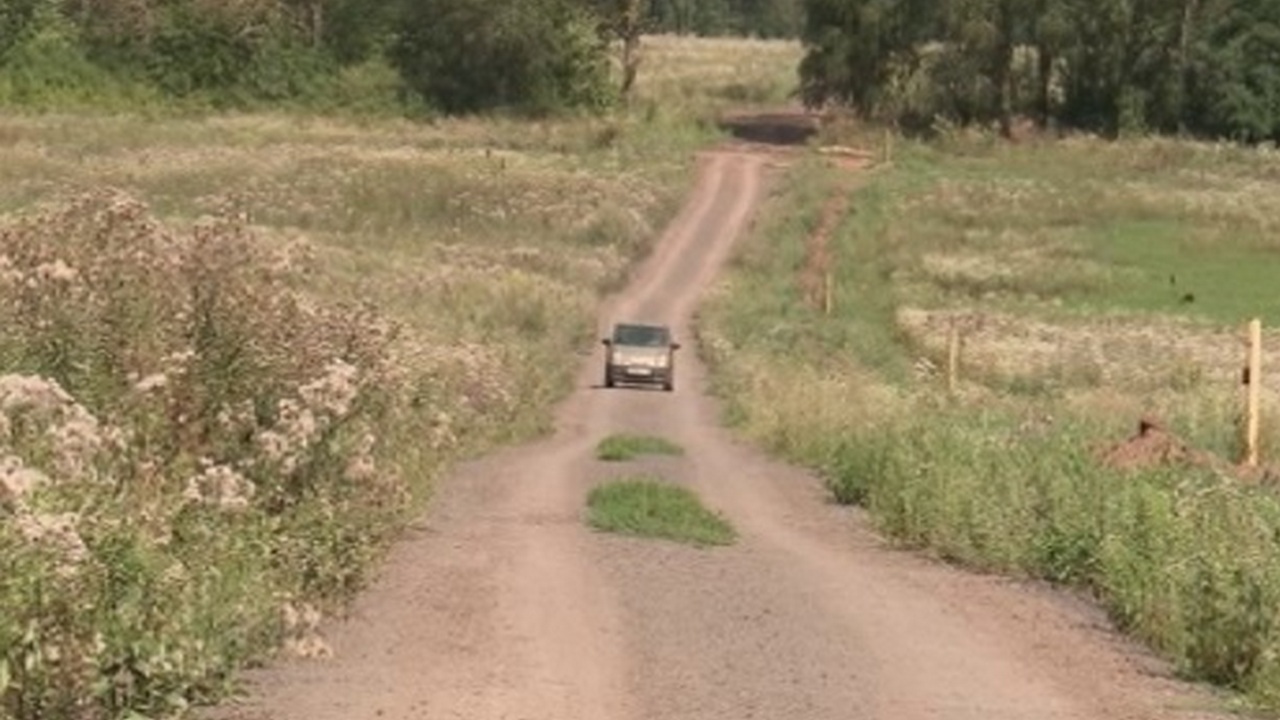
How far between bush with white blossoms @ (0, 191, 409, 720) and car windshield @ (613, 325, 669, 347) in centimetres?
2990

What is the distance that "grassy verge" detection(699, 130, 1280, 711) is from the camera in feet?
55.4

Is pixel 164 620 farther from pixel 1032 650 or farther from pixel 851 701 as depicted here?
pixel 1032 650

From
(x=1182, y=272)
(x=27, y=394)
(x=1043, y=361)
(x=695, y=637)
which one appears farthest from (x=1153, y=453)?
(x=1182, y=272)

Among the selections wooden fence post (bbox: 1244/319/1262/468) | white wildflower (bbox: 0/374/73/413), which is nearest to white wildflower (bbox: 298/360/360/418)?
white wildflower (bbox: 0/374/73/413)

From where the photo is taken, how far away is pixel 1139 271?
68.8m

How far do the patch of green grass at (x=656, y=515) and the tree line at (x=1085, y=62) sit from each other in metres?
80.1

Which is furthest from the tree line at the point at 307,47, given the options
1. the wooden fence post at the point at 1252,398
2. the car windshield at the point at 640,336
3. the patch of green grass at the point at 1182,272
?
the wooden fence post at the point at 1252,398

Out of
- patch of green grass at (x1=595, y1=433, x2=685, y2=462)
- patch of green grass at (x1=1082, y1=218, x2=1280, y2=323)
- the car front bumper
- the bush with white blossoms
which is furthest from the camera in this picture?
patch of green grass at (x1=1082, y1=218, x2=1280, y2=323)

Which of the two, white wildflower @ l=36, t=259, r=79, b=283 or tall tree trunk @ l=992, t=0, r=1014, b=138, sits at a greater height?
white wildflower @ l=36, t=259, r=79, b=283

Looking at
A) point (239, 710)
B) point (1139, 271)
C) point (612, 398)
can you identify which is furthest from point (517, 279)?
point (239, 710)

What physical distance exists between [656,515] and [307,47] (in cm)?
8845

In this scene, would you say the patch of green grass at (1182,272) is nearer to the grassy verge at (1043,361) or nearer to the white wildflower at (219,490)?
the grassy verge at (1043,361)

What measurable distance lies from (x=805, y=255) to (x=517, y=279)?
55.5ft

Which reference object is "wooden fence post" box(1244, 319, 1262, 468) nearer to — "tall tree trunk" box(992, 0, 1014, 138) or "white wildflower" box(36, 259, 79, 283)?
"white wildflower" box(36, 259, 79, 283)
